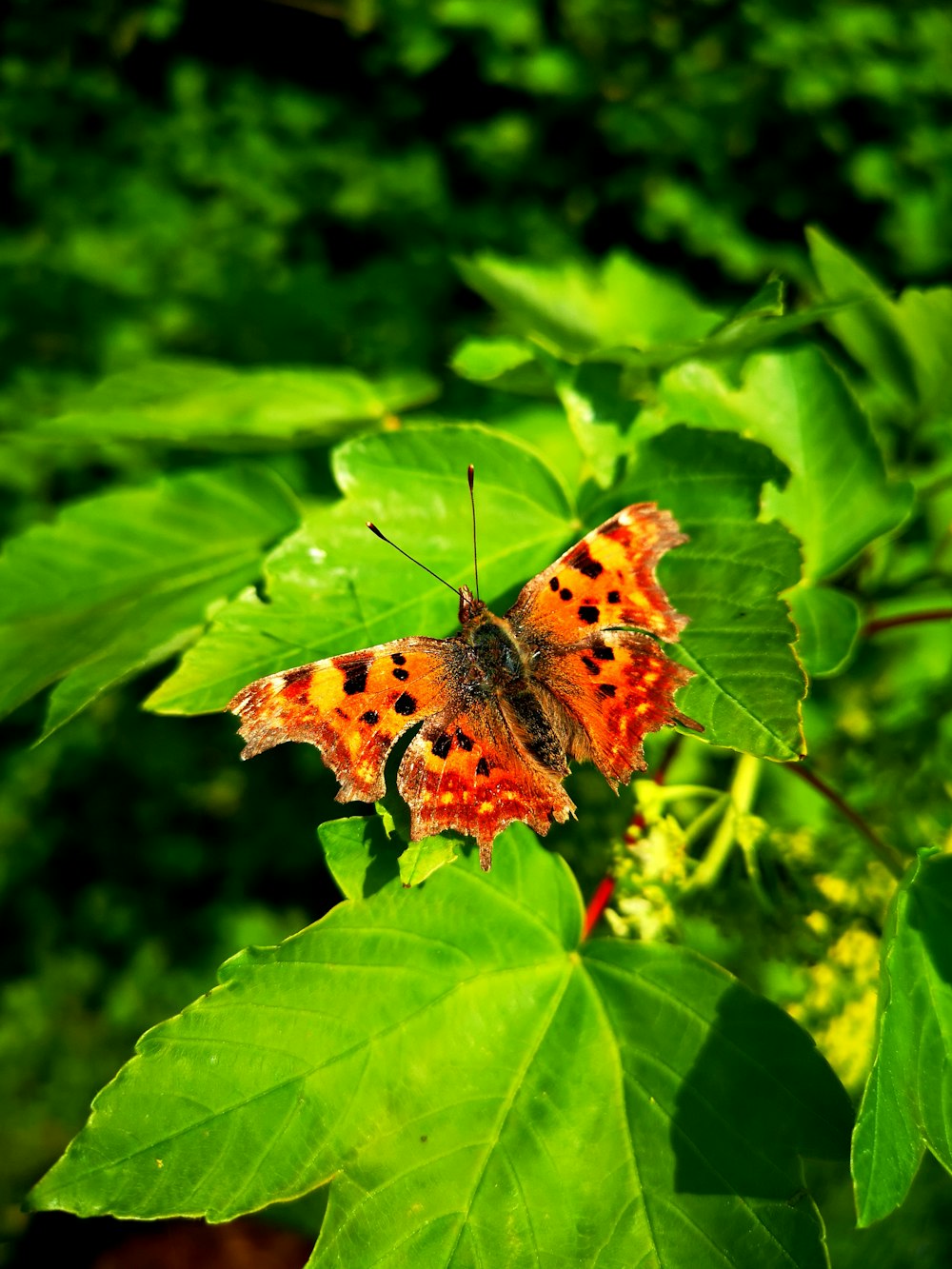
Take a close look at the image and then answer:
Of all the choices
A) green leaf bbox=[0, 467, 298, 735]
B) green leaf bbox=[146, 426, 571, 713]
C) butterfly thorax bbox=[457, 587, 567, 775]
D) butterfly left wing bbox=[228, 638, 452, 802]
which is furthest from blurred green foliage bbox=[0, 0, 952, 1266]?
butterfly left wing bbox=[228, 638, 452, 802]

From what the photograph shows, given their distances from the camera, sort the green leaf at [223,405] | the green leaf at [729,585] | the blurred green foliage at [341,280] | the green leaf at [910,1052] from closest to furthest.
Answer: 1. the green leaf at [910,1052]
2. the green leaf at [729,585]
3. the green leaf at [223,405]
4. the blurred green foliage at [341,280]

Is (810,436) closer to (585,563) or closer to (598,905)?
(585,563)

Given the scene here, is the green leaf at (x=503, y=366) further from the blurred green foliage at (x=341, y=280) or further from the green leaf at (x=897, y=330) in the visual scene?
the green leaf at (x=897, y=330)

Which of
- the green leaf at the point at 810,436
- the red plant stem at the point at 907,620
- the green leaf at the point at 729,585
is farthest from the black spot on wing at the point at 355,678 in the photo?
the red plant stem at the point at 907,620

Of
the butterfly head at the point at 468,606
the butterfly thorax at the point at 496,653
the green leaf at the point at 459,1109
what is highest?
the butterfly head at the point at 468,606

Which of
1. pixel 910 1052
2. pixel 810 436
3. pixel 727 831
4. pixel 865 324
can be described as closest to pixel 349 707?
pixel 727 831
